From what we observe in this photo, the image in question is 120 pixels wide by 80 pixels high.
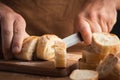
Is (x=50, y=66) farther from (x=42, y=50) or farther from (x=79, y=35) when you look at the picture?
(x=79, y=35)

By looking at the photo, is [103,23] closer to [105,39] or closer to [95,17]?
[95,17]

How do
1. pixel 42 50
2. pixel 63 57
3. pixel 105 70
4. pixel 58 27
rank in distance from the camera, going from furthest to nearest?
1. pixel 58 27
2. pixel 42 50
3. pixel 63 57
4. pixel 105 70

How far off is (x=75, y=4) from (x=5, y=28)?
491mm

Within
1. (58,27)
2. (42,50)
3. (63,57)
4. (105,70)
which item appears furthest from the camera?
(58,27)

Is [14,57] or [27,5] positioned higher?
[27,5]

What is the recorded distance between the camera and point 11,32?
180 centimetres

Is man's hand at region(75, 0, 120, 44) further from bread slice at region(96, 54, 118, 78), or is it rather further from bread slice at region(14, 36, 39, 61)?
bread slice at region(96, 54, 118, 78)

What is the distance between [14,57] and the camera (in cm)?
180

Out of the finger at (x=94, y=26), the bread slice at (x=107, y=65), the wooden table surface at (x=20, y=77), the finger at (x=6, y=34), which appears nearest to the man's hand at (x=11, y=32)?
the finger at (x=6, y=34)

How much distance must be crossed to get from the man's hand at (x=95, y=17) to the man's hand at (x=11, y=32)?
0.24 meters

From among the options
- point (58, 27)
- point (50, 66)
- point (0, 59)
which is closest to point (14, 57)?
point (0, 59)

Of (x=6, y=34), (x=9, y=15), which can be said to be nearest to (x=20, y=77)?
(x=6, y=34)

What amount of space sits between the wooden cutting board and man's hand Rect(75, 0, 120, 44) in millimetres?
127

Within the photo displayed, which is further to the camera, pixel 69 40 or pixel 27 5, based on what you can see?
pixel 27 5
